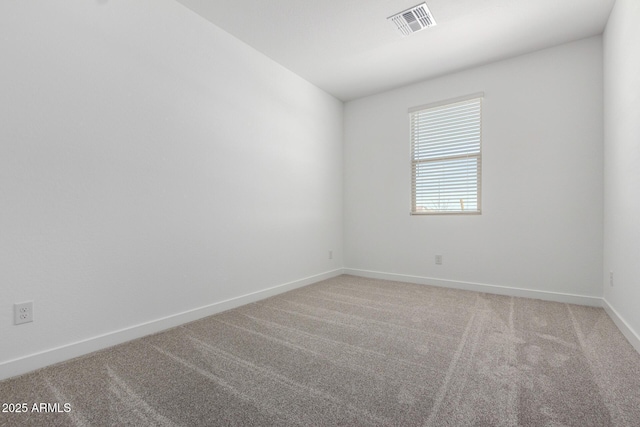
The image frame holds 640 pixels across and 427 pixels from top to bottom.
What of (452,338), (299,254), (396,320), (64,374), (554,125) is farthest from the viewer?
A: (299,254)

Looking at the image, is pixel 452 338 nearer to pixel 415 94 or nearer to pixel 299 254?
pixel 299 254

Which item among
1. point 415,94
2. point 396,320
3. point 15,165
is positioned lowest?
point 396,320

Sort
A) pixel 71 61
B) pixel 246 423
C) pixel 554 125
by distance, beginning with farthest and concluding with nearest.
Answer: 1. pixel 554 125
2. pixel 71 61
3. pixel 246 423

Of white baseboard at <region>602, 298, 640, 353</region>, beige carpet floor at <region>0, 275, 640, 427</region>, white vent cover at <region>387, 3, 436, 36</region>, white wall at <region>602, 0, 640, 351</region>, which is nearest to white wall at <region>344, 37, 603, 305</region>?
white wall at <region>602, 0, 640, 351</region>

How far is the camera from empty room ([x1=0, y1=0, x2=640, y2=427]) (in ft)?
5.12

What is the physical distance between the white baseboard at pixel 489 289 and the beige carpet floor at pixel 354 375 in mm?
431

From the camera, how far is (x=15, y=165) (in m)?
1.67

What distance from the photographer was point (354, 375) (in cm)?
164

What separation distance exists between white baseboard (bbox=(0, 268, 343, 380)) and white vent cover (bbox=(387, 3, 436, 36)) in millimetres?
2931

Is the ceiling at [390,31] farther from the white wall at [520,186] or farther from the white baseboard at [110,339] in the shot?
the white baseboard at [110,339]

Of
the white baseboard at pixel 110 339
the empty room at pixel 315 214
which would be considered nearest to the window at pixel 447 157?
the empty room at pixel 315 214

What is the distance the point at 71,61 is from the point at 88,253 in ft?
4.03

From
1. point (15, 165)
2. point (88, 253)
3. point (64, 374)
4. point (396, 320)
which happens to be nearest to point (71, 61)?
point (15, 165)

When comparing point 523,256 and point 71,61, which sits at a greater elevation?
point 71,61
